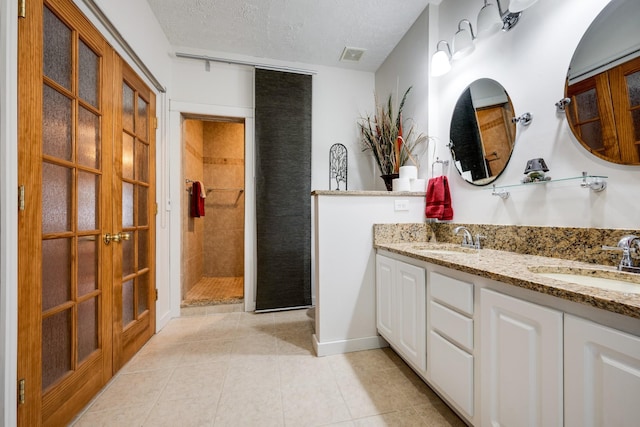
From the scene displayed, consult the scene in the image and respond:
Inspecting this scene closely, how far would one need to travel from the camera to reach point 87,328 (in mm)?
1382

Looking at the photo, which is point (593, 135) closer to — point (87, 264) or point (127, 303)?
point (87, 264)

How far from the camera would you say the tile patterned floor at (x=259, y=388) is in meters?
1.25

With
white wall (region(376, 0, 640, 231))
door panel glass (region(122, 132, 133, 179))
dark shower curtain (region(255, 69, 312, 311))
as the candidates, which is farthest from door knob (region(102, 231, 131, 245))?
white wall (region(376, 0, 640, 231))

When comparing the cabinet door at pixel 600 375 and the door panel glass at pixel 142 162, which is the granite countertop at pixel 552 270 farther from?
the door panel glass at pixel 142 162

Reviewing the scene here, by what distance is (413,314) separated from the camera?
1.43m

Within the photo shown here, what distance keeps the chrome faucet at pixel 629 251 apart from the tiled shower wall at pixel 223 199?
12.5ft

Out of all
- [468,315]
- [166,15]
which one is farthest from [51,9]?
[468,315]

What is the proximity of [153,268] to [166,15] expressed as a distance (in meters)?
2.20

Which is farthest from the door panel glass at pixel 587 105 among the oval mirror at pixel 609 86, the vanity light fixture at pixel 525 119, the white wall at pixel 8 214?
the white wall at pixel 8 214

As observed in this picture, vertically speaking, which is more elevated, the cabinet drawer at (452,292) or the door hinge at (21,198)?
the door hinge at (21,198)

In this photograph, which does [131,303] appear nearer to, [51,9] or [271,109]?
[51,9]

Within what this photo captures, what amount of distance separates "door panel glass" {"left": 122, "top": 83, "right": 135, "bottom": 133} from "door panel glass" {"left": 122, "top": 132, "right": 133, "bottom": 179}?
7 cm

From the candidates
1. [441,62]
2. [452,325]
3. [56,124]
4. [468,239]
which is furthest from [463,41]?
[56,124]

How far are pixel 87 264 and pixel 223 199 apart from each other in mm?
2576
